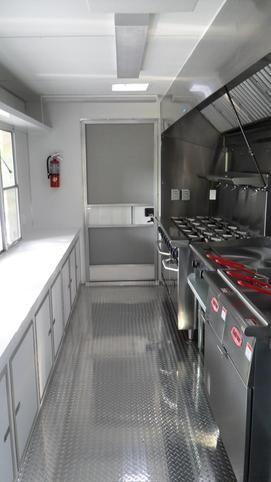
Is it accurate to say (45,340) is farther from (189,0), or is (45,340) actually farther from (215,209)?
(215,209)

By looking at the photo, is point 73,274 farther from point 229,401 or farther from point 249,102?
point 229,401

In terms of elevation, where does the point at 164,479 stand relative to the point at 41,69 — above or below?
below

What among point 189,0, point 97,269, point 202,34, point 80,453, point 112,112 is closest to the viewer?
point 189,0

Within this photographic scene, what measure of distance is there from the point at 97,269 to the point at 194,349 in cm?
203

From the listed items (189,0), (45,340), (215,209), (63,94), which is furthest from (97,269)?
(189,0)

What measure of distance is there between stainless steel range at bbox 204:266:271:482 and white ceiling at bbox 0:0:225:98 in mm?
1242

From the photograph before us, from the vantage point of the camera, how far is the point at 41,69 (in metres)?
3.04

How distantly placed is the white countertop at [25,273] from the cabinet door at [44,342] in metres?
0.14

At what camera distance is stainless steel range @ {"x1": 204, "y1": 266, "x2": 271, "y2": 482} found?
140cm

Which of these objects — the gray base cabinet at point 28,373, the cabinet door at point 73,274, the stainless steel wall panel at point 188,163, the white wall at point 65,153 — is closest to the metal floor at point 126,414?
the gray base cabinet at point 28,373

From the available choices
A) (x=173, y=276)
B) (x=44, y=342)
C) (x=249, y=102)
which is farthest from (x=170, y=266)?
(x=249, y=102)

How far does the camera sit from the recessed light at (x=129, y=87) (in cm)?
376

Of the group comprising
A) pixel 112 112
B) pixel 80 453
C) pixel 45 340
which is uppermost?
pixel 112 112

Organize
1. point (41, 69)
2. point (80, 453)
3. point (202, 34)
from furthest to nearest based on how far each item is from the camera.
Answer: point (41, 69), point (202, 34), point (80, 453)
